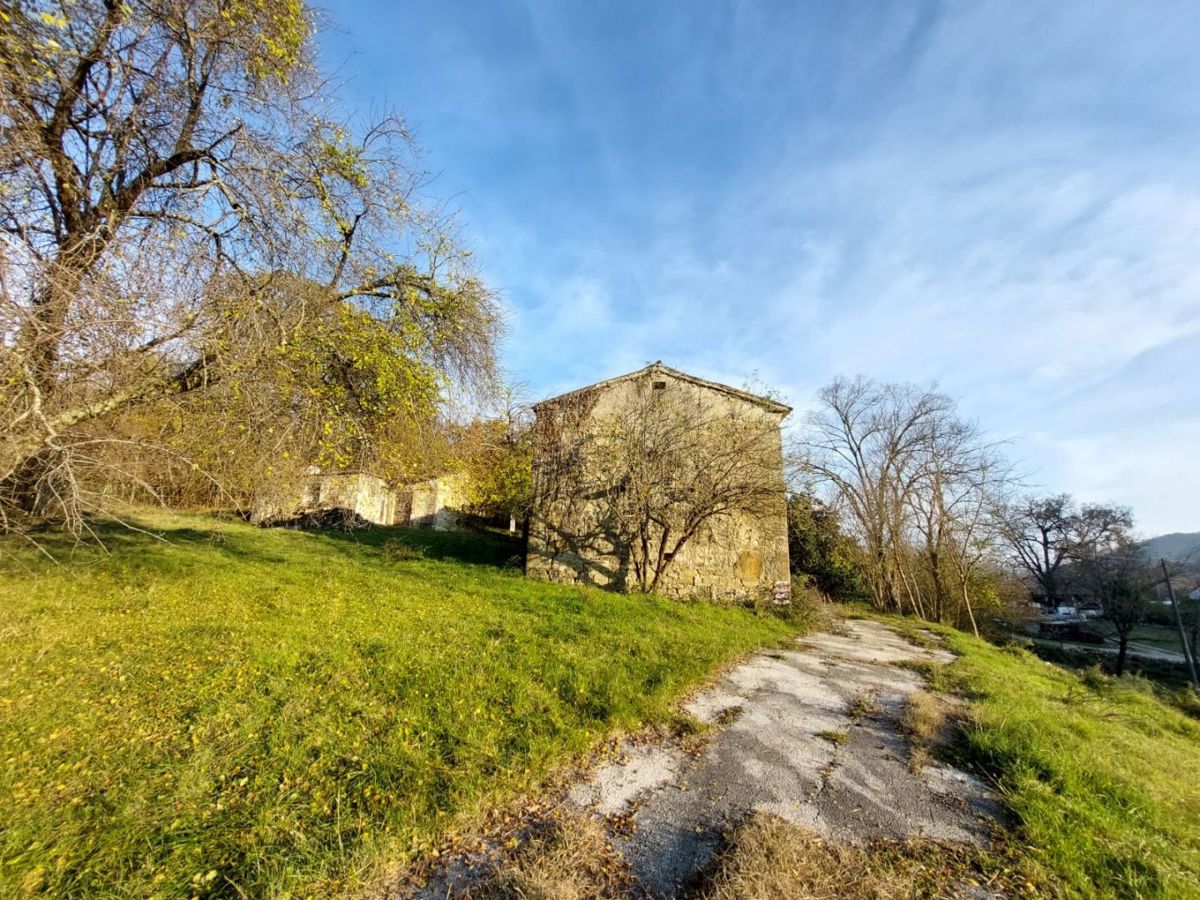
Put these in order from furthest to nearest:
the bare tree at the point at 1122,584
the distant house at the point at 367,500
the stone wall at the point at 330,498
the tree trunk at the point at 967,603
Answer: the bare tree at the point at 1122,584 → the tree trunk at the point at 967,603 → the distant house at the point at 367,500 → the stone wall at the point at 330,498

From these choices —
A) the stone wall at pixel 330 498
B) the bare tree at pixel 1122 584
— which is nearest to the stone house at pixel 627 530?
the stone wall at pixel 330 498

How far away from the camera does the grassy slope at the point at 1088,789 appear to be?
2.75 meters

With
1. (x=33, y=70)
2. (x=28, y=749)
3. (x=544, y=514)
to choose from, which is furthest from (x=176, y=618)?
(x=544, y=514)

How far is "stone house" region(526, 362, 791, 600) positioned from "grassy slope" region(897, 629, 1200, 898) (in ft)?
17.8

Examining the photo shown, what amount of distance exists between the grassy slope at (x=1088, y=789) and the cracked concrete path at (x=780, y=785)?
334 mm

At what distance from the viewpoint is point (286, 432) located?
6.46 metres

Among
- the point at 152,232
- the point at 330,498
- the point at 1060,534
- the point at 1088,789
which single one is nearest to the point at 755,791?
the point at 1088,789

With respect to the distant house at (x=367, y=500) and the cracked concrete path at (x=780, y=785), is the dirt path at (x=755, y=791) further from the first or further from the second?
the distant house at (x=367, y=500)

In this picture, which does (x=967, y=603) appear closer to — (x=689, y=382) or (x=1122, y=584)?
(x=1122, y=584)

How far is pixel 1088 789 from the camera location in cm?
357

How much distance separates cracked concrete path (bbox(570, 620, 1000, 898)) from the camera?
2980 mm

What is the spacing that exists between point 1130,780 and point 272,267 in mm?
10419

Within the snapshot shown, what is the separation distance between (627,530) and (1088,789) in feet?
27.0

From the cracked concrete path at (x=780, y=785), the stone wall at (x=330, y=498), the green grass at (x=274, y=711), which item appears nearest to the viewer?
the green grass at (x=274, y=711)
